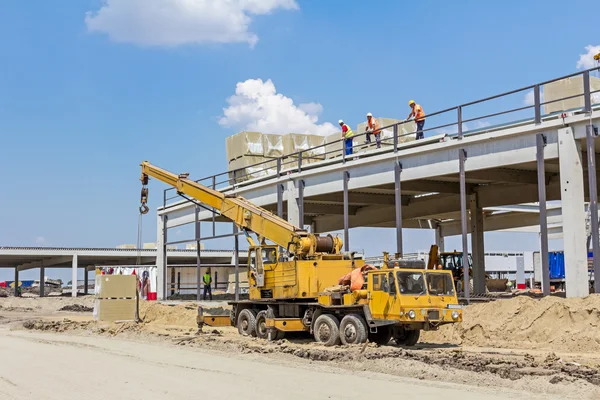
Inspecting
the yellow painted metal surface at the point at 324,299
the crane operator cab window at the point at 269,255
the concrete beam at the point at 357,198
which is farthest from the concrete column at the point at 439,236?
the yellow painted metal surface at the point at 324,299

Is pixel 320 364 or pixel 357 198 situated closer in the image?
pixel 320 364

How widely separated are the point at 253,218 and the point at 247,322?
320 cm

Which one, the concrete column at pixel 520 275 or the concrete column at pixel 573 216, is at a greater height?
the concrete column at pixel 573 216

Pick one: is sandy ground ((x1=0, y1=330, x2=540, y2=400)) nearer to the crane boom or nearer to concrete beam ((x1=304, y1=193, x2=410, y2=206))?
the crane boom

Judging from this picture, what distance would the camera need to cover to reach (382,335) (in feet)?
59.2

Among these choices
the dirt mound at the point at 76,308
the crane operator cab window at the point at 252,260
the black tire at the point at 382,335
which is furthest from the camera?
the dirt mound at the point at 76,308

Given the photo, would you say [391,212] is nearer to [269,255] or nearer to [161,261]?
[161,261]

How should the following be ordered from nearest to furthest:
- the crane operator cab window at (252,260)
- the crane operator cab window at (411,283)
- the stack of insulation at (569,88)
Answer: the crane operator cab window at (411,283)
the stack of insulation at (569,88)
the crane operator cab window at (252,260)

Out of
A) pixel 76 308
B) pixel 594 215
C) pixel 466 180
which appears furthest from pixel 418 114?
pixel 76 308

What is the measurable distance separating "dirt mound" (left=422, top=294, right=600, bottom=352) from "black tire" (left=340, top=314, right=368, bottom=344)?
3.59 metres

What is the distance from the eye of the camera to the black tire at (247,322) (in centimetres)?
2117

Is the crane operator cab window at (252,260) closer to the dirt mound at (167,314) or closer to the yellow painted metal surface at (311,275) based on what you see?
the yellow painted metal surface at (311,275)

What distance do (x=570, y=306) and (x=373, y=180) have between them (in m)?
9.06

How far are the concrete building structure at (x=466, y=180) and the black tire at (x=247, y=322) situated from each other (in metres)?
5.13
